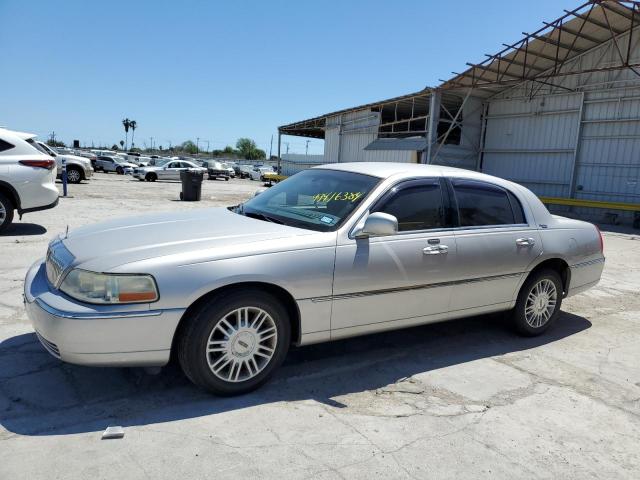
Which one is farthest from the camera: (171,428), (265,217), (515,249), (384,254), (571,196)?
(571,196)

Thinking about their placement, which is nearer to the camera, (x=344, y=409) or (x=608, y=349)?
(x=344, y=409)

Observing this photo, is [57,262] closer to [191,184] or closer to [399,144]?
[191,184]

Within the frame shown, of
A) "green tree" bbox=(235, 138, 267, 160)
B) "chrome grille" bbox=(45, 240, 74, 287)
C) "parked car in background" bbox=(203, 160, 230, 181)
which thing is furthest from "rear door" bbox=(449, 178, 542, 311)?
"green tree" bbox=(235, 138, 267, 160)

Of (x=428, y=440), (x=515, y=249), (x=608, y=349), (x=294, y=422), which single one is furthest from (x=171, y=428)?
(x=608, y=349)

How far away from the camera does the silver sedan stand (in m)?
3.00

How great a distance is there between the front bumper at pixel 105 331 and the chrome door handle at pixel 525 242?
3045mm

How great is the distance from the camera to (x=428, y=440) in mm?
2984

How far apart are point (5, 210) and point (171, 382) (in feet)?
22.4

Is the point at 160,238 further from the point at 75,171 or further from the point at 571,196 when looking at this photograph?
the point at 75,171

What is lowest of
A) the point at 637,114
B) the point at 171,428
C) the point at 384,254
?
the point at 171,428

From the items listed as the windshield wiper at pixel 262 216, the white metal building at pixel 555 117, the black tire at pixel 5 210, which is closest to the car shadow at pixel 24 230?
the black tire at pixel 5 210

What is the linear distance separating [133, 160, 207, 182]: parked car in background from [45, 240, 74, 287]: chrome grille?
28.6m

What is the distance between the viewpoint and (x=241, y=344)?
329cm

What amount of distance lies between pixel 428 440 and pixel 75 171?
23.9 meters
